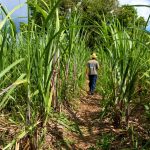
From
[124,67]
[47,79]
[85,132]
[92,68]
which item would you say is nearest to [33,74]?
[47,79]

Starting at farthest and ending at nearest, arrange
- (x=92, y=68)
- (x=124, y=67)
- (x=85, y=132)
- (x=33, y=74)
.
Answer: (x=92, y=68), (x=85, y=132), (x=124, y=67), (x=33, y=74)

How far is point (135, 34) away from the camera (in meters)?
4.39

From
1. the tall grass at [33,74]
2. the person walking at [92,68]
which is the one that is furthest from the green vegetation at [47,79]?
the person walking at [92,68]

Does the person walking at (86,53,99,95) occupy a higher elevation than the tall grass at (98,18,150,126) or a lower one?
lower

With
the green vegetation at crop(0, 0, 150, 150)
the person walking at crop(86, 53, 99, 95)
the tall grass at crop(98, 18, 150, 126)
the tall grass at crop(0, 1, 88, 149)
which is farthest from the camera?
the person walking at crop(86, 53, 99, 95)

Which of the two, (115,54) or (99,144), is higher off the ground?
(115,54)

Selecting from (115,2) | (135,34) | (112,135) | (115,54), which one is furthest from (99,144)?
(115,2)

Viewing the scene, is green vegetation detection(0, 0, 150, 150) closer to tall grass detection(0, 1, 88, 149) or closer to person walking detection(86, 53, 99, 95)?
tall grass detection(0, 1, 88, 149)

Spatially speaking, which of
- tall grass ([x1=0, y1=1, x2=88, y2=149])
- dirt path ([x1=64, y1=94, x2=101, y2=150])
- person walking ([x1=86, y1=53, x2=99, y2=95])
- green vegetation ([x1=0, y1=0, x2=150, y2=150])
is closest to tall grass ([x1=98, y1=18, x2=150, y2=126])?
green vegetation ([x1=0, y1=0, x2=150, y2=150])

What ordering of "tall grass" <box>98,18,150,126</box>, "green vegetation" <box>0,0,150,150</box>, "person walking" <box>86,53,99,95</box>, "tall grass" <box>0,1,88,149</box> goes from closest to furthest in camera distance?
"tall grass" <box>0,1,88,149</box> < "green vegetation" <box>0,0,150,150</box> < "tall grass" <box>98,18,150,126</box> < "person walking" <box>86,53,99,95</box>

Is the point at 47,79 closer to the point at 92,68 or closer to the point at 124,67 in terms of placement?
the point at 124,67

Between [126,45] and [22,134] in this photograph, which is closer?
[22,134]

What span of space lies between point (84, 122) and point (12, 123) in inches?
65.6

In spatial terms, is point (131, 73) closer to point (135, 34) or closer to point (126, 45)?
point (126, 45)
